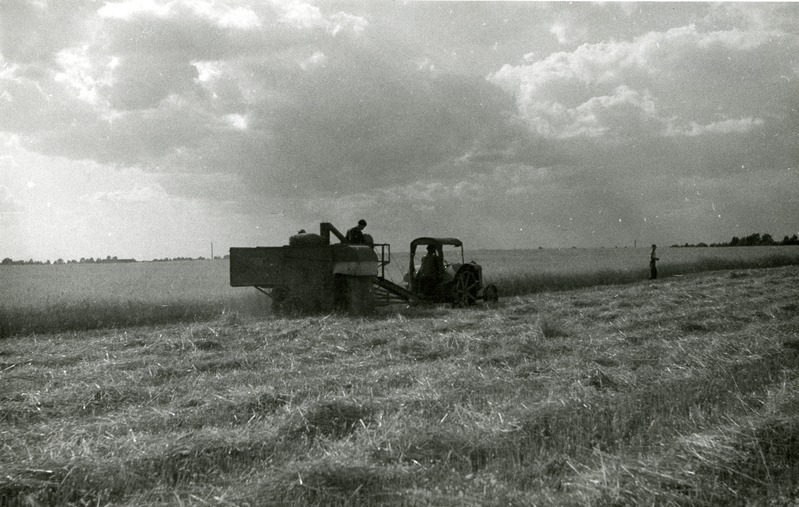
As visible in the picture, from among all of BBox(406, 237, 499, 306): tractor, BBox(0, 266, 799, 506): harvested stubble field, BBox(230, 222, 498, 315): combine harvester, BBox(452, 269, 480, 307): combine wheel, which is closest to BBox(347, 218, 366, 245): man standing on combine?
BBox(230, 222, 498, 315): combine harvester

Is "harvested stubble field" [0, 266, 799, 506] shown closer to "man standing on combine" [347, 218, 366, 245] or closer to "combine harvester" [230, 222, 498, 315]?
"combine harvester" [230, 222, 498, 315]

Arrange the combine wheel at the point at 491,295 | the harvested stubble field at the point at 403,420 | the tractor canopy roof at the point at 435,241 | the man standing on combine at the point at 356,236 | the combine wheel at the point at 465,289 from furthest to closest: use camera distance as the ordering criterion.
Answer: the combine wheel at the point at 491,295, the combine wheel at the point at 465,289, the tractor canopy roof at the point at 435,241, the man standing on combine at the point at 356,236, the harvested stubble field at the point at 403,420

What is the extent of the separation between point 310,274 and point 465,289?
4203mm

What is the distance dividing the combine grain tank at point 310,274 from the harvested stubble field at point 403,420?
353cm

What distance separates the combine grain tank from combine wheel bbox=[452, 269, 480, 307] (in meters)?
2.85

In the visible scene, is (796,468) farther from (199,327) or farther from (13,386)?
(199,327)

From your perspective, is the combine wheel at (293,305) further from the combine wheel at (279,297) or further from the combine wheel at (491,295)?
the combine wheel at (491,295)

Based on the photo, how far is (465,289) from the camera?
15.7m

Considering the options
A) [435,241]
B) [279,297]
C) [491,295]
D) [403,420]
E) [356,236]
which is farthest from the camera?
[491,295]

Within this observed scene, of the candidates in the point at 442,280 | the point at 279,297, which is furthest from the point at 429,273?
the point at 279,297

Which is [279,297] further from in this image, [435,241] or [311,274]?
[435,241]

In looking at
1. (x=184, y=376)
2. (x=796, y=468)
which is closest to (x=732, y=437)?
(x=796, y=468)

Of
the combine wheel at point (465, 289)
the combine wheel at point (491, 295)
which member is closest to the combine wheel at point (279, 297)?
the combine wheel at point (465, 289)

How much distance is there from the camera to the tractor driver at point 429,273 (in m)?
15.5
